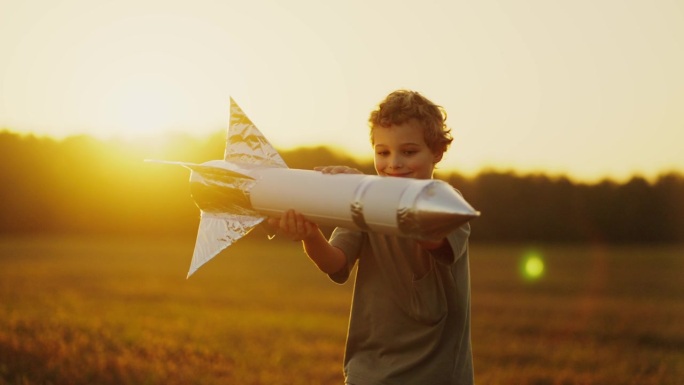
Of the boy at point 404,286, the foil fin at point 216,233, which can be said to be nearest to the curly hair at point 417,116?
the boy at point 404,286

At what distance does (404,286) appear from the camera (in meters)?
4.45

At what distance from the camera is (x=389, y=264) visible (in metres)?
4.52

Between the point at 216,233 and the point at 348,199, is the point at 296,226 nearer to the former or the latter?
the point at 348,199

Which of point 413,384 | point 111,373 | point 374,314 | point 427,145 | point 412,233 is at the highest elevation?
point 427,145

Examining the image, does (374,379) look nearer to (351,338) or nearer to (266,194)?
(351,338)

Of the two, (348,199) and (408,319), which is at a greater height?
(348,199)

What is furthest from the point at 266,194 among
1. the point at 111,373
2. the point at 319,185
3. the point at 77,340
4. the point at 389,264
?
the point at 77,340

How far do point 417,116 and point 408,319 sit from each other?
1.02 metres

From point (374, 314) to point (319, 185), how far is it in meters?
0.74

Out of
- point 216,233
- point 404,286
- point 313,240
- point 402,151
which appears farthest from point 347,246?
point 216,233

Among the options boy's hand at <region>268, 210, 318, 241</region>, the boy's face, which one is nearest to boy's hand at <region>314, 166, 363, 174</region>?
the boy's face

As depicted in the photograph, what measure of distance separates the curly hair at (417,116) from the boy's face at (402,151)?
32 millimetres

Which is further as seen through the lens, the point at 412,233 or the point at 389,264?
the point at 389,264

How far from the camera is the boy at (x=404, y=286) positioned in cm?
434
